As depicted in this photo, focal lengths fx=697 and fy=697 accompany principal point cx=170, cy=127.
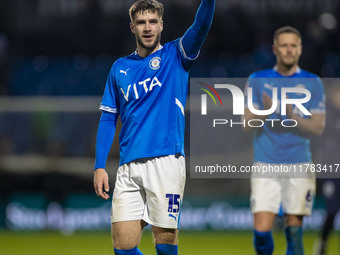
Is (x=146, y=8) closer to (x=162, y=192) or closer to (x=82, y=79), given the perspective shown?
(x=162, y=192)

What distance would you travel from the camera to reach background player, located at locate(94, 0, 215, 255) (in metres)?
4.59

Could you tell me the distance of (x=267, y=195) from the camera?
6070mm

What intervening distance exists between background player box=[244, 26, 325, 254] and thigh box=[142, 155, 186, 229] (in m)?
1.63

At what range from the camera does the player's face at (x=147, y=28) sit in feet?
15.2

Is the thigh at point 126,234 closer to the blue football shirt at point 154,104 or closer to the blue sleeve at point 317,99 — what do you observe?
the blue football shirt at point 154,104

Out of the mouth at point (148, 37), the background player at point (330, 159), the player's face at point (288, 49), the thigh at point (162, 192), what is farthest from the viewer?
the background player at point (330, 159)

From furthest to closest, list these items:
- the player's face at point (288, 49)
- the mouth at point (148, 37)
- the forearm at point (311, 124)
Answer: the player's face at point (288, 49), the forearm at point (311, 124), the mouth at point (148, 37)

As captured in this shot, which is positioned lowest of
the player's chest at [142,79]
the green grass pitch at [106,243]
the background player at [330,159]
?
the green grass pitch at [106,243]

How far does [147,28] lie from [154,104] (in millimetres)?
506

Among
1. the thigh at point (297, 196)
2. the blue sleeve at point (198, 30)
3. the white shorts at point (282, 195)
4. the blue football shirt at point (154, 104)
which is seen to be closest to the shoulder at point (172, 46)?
the blue football shirt at point (154, 104)

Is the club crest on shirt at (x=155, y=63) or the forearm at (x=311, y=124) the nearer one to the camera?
the club crest on shirt at (x=155, y=63)

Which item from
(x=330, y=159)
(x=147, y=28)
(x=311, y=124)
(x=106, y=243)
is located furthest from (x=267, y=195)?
(x=106, y=243)

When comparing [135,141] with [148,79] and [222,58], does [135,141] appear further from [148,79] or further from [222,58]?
[222,58]

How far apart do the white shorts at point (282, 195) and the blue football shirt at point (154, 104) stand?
164 centimetres
